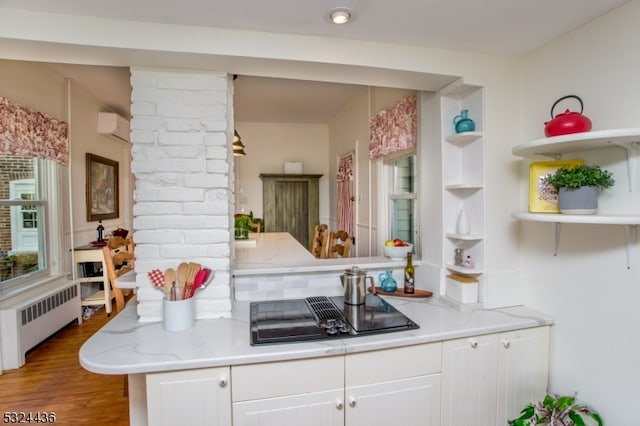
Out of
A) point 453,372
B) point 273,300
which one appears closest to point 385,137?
point 273,300

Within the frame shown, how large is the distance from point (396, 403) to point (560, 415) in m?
0.69

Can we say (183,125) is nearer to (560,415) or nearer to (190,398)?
(190,398)

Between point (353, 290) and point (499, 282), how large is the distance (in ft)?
2.57

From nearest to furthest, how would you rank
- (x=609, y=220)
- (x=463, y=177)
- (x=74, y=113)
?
1. (x=609, y=220)
2. (x=463, y=177)
3. (x=74, y=113)

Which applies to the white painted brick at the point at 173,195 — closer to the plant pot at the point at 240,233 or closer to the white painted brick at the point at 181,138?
the white painted brick at the point at 181,138

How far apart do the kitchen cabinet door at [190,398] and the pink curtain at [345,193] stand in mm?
3183

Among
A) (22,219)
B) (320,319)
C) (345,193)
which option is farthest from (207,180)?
(345,193)

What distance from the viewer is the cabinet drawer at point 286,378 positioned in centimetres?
127

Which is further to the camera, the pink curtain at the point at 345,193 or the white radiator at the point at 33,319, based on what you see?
the pink curtain at the point at 345,193

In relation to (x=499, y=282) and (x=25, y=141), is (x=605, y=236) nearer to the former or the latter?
(x=499, y=282)

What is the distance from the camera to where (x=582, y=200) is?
1.30 meters

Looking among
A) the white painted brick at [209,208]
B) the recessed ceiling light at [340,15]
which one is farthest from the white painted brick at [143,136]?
the recessed ceiling light at [340,15]

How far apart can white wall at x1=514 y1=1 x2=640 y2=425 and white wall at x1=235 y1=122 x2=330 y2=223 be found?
3848 mm

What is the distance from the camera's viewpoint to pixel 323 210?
213 inches
